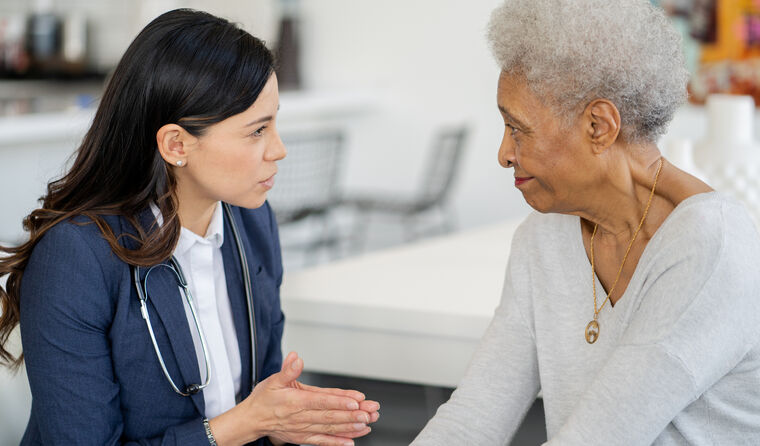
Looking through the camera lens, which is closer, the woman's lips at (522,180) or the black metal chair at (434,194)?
the woman's lips at (522,180)

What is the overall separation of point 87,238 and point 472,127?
4.35m

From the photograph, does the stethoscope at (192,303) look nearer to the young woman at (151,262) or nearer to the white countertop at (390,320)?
the young woman at (151,262)

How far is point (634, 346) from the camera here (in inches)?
41.7

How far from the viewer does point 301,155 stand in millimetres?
4039

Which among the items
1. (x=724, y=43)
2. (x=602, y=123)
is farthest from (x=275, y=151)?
(x=724, y=43)

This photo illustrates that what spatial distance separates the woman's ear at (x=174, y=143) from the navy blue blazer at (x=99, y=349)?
89 mm

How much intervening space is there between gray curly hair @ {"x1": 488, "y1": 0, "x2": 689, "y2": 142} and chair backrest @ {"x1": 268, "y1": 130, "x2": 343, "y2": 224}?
2.89 metres

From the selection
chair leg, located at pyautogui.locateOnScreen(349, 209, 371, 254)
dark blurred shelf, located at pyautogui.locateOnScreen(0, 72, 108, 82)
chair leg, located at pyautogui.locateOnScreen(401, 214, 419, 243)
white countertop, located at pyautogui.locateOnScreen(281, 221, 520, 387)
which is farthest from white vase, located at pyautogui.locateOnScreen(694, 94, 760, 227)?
dark blurred shelf, located at pyautogui.locateOnScreen(0, 72, 108, 82)

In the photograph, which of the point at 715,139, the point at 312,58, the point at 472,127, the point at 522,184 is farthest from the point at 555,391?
the point at 312,58

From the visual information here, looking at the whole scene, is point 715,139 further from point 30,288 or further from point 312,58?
point 312,58

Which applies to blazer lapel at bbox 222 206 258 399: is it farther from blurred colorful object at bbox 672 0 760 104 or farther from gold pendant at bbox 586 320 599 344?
blurred colorful object at bbox 672 0 760 104

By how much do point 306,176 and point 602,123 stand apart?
120 inches

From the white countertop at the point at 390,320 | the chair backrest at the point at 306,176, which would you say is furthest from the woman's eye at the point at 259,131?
the chair backrest at the point at 306,176

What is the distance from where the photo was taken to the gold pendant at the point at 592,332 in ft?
4.01
